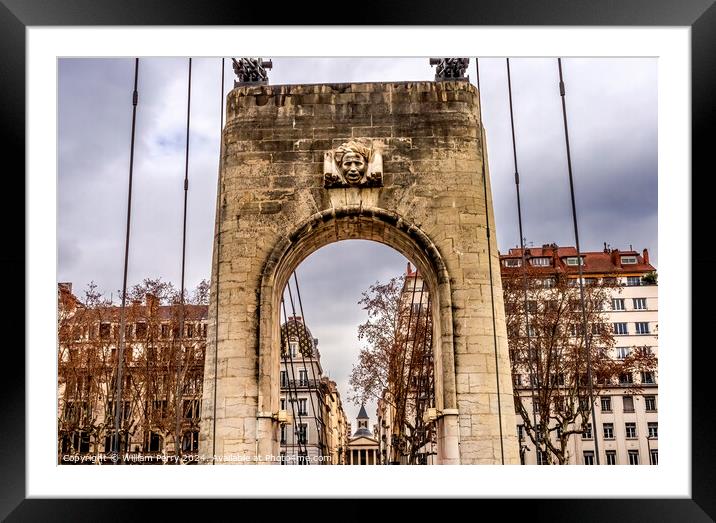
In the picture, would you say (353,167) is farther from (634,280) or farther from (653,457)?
(634,280)

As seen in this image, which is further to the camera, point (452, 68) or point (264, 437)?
point (452, 68)

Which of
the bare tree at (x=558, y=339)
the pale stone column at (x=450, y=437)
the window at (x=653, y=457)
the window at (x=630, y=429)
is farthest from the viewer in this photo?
the window at (x=630, y=429)

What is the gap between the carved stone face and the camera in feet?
34.9

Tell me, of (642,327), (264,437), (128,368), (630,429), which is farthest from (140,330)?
(642,327)

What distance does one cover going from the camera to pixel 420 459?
28.4 meters

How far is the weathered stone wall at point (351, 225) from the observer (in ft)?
32.8

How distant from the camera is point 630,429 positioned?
32500mm

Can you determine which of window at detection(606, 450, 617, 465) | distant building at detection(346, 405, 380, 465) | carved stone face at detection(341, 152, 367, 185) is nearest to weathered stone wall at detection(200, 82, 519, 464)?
carved stone face at detection(341, 152, 367, 185)

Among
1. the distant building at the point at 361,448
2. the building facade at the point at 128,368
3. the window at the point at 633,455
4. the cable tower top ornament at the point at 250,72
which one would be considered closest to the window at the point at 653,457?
the window at the point at 633,455
